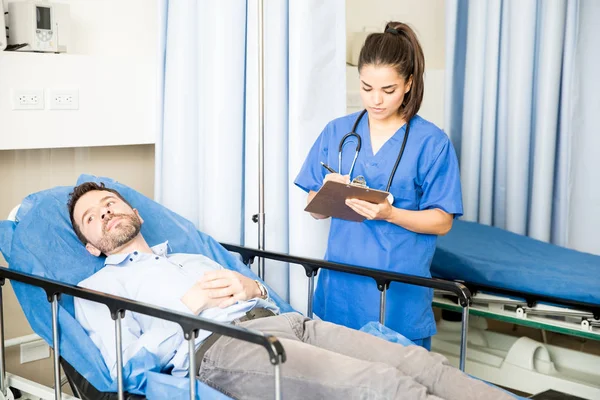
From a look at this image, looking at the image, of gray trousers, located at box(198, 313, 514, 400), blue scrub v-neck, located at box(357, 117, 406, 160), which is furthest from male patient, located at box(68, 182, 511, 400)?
blue scrub v-neck, located at box(357, 117, 406, 160)

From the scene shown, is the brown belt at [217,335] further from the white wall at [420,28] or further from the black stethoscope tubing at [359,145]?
the white wall at [420,28]

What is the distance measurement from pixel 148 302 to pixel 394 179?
755 mm

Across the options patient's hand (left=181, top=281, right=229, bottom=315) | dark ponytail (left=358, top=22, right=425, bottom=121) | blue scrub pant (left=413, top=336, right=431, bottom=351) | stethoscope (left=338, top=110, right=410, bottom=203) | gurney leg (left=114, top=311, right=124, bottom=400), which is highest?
dark ponytail (left=358, top=22, right=425, bottom=121)

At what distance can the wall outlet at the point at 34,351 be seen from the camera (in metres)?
2.54

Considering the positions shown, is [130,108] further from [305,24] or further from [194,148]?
[305,24]

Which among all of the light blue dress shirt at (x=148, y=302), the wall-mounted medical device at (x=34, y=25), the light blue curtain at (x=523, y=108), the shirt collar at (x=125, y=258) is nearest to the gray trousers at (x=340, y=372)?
the light blue dress shirt at (x=148, y=302)

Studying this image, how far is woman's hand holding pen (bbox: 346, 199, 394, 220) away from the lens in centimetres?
185

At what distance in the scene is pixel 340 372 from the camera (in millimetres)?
1578

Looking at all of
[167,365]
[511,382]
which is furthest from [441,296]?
[167,365]

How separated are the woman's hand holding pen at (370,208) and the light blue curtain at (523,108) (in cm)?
191

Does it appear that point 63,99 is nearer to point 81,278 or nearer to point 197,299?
point 81,278

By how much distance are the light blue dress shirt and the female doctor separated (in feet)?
0.94

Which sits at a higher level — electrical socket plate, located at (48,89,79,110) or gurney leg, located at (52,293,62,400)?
electrical socket plate, located at (48,89,79,110)

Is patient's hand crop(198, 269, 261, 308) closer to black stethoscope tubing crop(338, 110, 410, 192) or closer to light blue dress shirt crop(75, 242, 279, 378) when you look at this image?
light blue dress shirt crop(75, 242, 279, 378)
